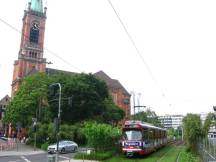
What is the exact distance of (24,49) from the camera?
302ft

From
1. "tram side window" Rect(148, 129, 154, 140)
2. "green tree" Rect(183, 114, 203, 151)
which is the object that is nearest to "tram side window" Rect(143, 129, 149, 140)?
"tram side window" Rect(148, 129, 154, 140)

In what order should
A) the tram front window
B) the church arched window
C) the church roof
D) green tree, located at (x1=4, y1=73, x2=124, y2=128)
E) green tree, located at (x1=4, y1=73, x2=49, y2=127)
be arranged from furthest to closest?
the church roof
the church arched window
green tree, located at (x1=4, y1=73, x2=124, y2=128)
green tree, located at (x1=4, y1=73, x2=49, y2=127)
the tram front window

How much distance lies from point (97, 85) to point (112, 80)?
186ft

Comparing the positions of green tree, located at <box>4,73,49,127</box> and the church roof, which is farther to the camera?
the church roof

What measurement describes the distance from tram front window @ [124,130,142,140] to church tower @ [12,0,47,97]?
6266 cm

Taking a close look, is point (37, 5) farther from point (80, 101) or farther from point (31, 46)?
point (80, 101)

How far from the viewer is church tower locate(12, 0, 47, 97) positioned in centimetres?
9200

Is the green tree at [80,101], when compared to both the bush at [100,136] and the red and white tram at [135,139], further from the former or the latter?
the red and white tram at [135,139]

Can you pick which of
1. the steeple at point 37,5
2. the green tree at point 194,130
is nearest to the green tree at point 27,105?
the green tree at point 194,130

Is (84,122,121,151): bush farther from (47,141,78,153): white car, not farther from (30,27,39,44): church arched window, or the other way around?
(30,27,39,44): church arched window

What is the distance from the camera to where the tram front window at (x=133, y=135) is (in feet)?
98.6

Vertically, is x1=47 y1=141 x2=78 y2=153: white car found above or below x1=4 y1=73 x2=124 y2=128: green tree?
below

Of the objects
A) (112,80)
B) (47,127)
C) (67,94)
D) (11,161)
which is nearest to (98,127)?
(11,161)

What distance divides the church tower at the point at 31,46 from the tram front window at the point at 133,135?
62.7 m
